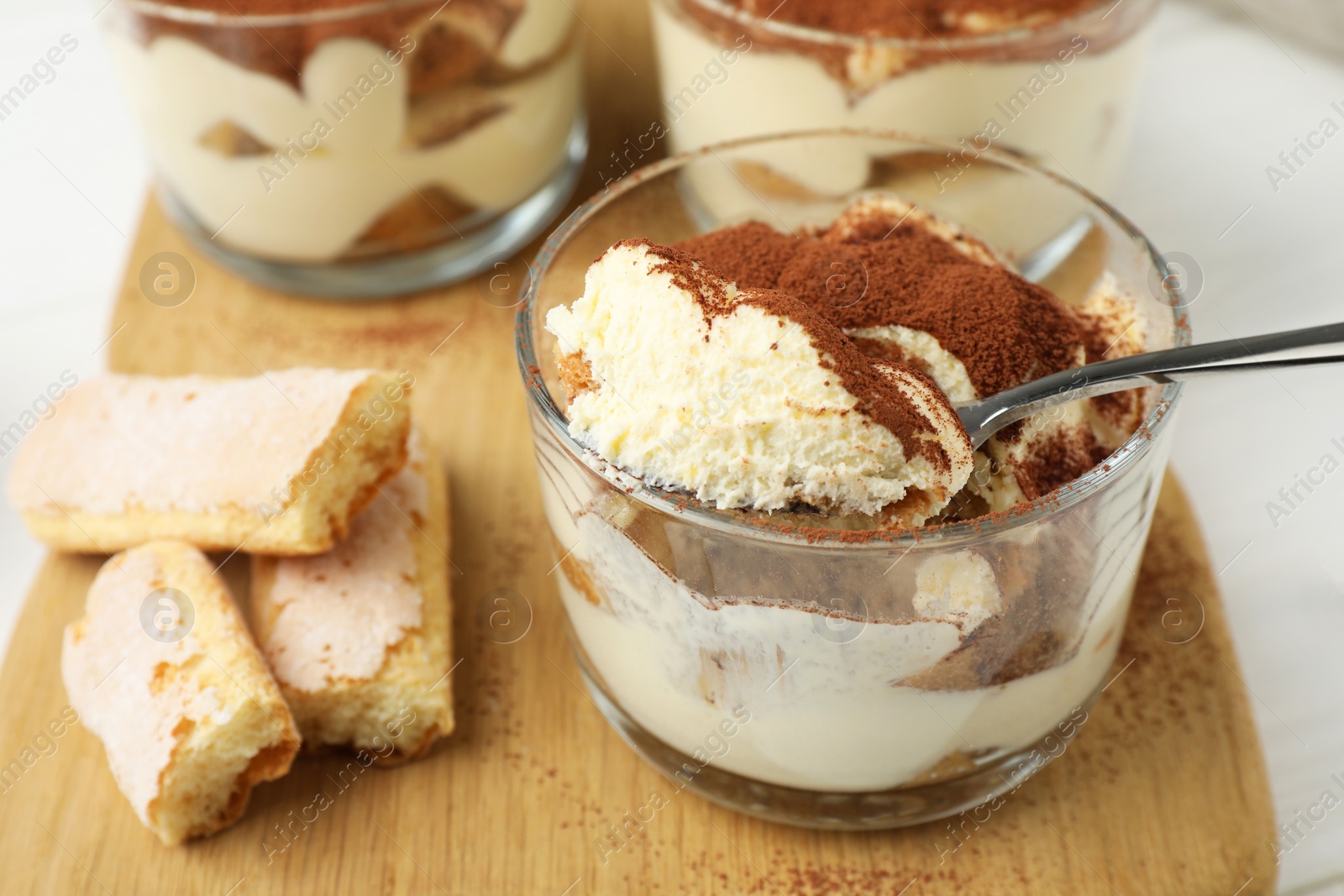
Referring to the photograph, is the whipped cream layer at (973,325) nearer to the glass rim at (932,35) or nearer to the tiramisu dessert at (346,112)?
the glass rim at (932,35)

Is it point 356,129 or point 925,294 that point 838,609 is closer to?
point 925,294

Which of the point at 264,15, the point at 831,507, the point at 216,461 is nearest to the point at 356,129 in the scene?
the point at 264,15

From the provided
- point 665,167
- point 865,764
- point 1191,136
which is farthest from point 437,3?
point 1191,136

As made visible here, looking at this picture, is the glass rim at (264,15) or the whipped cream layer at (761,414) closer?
the whipped cream layer at (761,414)

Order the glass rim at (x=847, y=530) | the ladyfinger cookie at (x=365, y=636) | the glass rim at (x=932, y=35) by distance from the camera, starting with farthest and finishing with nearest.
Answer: the glass rim at (x=932, y=35) → the ladyfinger cookie at (x=365, y=636) → the glass rim at (x=847, y=530)

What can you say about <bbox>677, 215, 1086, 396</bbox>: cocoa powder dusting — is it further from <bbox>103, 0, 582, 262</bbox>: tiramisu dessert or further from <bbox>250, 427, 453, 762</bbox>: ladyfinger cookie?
<bbox>103, 0, 582, 262</bbox>: tiramisu dessert

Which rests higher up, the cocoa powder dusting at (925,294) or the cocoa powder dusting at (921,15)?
the cocoa powder dusting at (925,294)

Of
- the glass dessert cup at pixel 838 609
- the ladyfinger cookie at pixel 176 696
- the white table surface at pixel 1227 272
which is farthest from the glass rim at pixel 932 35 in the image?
the ladyfinger cookie at pixel 176 696
